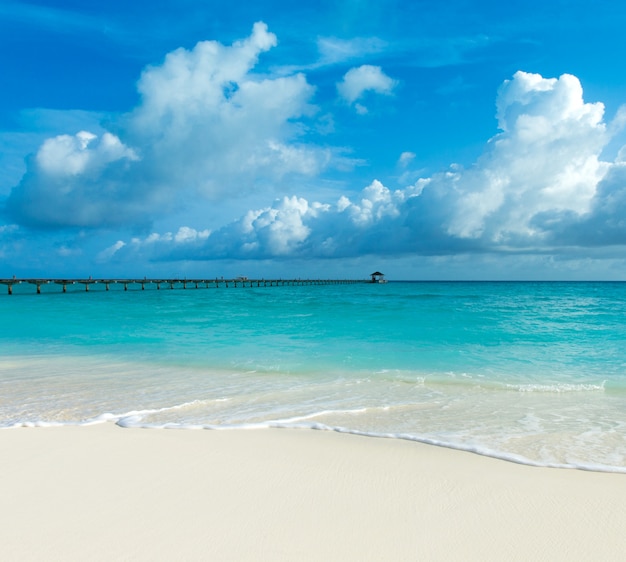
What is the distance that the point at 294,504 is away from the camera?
11.1 ft

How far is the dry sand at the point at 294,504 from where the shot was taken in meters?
2.79

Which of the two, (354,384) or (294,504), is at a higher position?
(294,504)

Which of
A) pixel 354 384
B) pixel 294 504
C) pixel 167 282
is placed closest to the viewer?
pixel 294 504

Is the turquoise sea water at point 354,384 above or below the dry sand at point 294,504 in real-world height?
below

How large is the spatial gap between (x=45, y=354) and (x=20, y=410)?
721 cm

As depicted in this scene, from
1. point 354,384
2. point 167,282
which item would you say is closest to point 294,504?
point 354,384

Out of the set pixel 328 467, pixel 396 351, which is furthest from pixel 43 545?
pixel 396 351

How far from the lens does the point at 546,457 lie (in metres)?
4.47

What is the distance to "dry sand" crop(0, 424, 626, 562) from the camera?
2793 millimetres

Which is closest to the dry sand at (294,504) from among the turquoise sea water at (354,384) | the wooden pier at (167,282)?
the turquoise sea water at (354,384)

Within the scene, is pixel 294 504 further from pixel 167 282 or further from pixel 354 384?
pixel 167 282

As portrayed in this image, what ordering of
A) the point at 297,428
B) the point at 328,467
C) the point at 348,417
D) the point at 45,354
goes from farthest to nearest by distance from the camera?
the point at 45,354 < the point at 348,417 < the point at 297,428 < the point at 328,467

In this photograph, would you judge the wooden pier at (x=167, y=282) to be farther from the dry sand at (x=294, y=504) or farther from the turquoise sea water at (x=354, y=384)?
the dry sand at (x=294, y=504)

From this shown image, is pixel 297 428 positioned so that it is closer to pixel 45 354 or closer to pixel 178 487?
pixel 178 487
